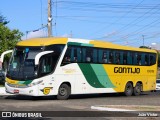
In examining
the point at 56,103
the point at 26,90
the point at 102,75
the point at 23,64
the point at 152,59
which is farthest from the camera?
the point at 152,59

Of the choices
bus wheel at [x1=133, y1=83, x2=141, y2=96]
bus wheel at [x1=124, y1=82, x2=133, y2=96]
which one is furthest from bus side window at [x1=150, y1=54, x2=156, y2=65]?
bus wheel at [x1=124, y1=82, x2=133, y2=96]

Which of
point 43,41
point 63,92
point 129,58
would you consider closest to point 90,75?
point 63,92

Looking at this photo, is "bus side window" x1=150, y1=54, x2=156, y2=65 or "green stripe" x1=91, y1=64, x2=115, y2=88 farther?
"bus side window" x1=150, y1=54, x2=156, y2=65

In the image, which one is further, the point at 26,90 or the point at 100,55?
the point at 100,55

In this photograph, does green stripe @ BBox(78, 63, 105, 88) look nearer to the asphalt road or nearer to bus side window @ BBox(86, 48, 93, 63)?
bus side window @ BBox(86, 48, 93, 63)

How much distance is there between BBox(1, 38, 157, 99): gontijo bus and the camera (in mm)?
24844

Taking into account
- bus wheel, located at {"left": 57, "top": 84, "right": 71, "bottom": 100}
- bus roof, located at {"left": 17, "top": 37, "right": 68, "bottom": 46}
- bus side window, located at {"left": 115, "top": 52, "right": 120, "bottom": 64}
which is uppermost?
bus roof, located at {"left": 17, "top": 37, "right": 68, "bottom": 46}

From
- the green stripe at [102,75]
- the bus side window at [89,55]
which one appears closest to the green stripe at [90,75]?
the green stripe at [102,75]

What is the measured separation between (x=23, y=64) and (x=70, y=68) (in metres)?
2.86

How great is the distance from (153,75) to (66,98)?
406 inches

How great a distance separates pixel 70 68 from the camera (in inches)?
1043

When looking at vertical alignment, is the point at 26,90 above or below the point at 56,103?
above

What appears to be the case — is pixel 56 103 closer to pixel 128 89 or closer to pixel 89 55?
pixel 89 55

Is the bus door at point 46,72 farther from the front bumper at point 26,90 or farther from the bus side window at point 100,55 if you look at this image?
the bus side window at point 100,55
